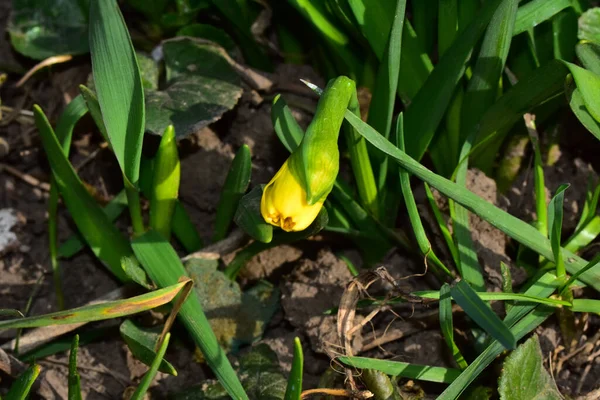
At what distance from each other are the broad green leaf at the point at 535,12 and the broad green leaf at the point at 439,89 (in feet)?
0.39

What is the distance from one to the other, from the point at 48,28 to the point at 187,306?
1.01 m

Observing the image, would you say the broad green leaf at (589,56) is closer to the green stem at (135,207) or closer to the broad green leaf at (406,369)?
the broad green leaf at (406,369)

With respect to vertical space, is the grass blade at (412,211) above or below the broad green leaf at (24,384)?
above

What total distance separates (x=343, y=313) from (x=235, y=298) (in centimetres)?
32

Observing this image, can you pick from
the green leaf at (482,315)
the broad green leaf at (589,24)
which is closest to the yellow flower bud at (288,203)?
the green leaf at (482,315)

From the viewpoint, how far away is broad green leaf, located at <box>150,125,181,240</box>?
1.50 meters

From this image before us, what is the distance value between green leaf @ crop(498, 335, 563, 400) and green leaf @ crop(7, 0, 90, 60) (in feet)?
4.28

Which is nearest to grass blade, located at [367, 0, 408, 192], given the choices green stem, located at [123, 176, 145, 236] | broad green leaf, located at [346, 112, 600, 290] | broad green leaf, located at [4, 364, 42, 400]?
broad green leaf, located at [346, 112, 600, 290]

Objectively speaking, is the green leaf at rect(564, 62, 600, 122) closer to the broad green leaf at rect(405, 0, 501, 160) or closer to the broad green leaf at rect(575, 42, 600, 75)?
the broad green leaf at rect(575, 42, 600, 75)

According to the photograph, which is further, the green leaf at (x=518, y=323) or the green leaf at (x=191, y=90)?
the green leaf at (x=191, y=90)

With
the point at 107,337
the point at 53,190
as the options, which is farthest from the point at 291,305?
the point at 53,190

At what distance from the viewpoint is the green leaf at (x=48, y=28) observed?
1988 mm

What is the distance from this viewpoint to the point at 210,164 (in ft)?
6.13

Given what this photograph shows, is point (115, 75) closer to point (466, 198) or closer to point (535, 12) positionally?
point (466, 198)
